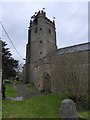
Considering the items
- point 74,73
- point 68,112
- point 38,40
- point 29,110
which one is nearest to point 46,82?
point 74,73

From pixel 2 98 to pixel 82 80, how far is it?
8664 millimetres

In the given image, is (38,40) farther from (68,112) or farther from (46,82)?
(68,112)

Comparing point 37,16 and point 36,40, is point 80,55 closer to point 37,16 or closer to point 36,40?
point 36,40

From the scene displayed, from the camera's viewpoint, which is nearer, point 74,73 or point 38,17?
point 74,73

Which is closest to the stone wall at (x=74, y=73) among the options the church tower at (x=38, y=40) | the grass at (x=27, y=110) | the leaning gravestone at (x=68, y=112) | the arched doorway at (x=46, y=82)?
the grass at (x=27, y=110)

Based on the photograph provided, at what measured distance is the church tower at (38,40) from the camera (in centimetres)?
4669

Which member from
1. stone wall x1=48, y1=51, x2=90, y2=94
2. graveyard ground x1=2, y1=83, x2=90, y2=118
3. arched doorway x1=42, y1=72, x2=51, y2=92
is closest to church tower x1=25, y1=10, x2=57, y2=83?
arched doorway x1=42, y1=72, x2=51, y2=92

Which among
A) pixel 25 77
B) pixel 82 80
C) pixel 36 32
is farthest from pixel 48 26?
pixel 82 80

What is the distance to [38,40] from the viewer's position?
1860 inches

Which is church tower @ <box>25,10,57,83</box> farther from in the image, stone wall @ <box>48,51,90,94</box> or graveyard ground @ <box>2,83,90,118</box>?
graveyard ground @ <box>2,83,90,118</box>

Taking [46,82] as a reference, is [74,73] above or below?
above

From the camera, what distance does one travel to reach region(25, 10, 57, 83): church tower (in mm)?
46688

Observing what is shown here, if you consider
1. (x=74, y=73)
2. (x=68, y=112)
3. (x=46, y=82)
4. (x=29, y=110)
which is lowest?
(x=29, y=110)

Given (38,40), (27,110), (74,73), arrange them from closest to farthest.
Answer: (27,110) < (74,73) < (38,40)
